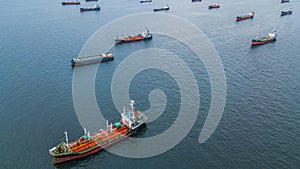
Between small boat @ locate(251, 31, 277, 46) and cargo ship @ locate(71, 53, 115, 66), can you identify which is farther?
small boat @ locate(251, 31, 277, 46)

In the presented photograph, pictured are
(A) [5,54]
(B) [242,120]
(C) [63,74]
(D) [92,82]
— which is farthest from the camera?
(A) [5,54]

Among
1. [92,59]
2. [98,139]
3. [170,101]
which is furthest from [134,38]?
[98,139]

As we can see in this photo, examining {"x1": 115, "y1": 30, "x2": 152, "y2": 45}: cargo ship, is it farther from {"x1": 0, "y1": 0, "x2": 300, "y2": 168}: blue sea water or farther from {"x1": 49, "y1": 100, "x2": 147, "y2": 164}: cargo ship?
{"x1": 49, "y1": 100, "x2": 147, "y2": 164}: cargo ship

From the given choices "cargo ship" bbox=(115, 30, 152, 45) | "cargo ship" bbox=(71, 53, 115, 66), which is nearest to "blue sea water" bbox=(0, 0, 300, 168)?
"cargo ship" bbox=(71, 53, 115, 66)

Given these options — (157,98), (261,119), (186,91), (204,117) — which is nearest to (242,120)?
(261,119)

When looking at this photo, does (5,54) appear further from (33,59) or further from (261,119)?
(261,119)

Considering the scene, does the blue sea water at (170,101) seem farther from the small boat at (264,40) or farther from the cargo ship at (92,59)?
the cargo ship at (92,59)

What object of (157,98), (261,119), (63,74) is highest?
(63,74)
